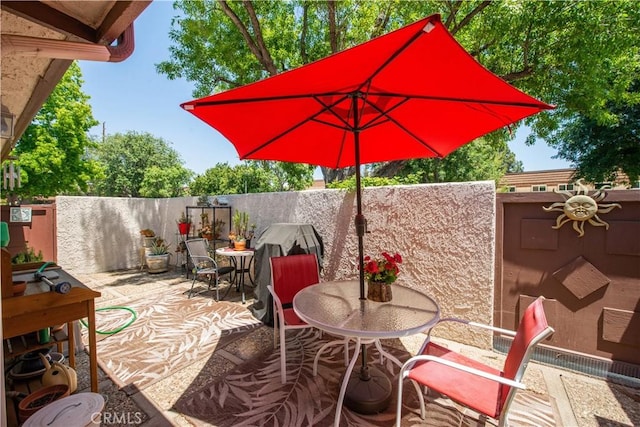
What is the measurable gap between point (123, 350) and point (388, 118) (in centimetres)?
388

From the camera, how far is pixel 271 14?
7.77 m

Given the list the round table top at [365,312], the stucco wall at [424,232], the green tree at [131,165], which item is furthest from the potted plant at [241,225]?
the green tree at [131,165]

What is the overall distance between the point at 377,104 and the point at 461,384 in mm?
2160

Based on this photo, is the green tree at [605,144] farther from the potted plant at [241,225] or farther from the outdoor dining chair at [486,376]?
the outdoor dining chair at [486,376]

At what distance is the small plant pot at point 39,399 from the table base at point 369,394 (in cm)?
207

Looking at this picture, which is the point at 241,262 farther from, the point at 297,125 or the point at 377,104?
the point at 377,104

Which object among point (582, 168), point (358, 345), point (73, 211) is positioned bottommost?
point (358, 345)

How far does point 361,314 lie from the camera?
6.64ft

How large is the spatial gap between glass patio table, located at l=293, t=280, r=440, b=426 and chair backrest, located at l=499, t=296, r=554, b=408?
471 mm

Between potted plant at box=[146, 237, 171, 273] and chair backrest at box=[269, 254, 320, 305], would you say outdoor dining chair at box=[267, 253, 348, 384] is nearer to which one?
chair backrest at box=[269, 254, 320, 305]

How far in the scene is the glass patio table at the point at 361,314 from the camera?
1.76 meters

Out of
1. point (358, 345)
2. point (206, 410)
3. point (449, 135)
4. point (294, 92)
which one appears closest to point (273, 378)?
point (206, 410)

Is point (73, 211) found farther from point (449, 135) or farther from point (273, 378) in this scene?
point (449, 135)

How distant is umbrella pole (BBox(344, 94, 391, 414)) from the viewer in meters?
2.14
